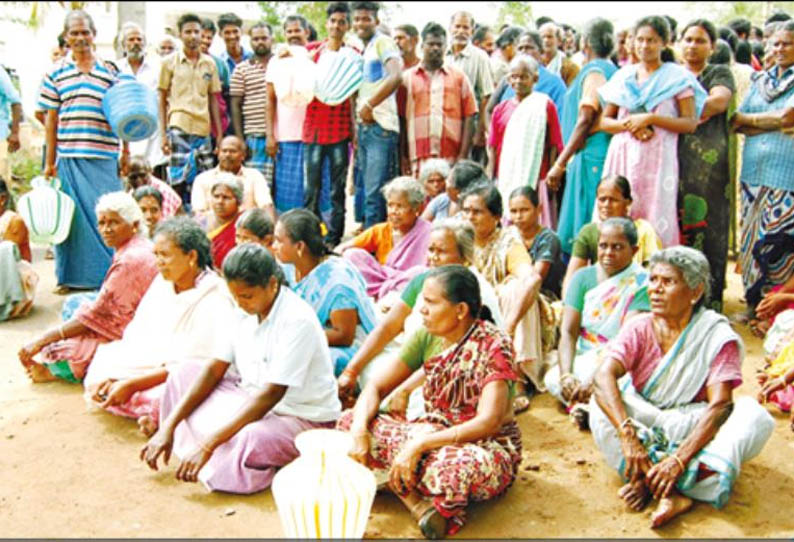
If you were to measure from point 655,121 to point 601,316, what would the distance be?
151cm

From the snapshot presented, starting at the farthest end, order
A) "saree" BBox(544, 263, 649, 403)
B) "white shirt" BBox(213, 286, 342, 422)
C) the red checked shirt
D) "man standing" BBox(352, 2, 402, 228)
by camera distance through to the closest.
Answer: the red checked shirt, "man standing" BBox(352, 2, 402, 228), "saree" BBox(544, 263, 649, 403), "white shirt" BBox(213, 286, 342, 422)

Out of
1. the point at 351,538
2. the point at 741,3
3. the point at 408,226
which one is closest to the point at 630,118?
the point at 408,226

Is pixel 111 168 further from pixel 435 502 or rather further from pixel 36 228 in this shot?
pixel 435 502

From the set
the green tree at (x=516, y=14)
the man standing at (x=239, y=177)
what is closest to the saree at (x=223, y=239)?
the man standing at (x=239, y=177)

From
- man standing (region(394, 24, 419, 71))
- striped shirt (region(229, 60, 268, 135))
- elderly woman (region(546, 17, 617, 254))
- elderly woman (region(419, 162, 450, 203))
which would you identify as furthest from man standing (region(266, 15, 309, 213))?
elderly woman (region(546, 17, 617, 254))

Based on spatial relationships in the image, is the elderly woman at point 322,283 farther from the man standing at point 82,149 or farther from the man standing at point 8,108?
the man standing at point 8,108

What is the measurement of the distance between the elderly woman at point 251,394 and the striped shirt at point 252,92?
405 centimetres

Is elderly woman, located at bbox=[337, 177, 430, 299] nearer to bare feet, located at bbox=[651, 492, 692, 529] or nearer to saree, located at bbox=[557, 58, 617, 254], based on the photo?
saree, located at bbox=[557, 58, 617, 254]

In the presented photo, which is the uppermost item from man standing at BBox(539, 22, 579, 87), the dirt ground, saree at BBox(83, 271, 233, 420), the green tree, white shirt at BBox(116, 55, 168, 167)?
the green tree

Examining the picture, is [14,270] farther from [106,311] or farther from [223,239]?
[106,311]

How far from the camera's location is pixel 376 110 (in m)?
7.22

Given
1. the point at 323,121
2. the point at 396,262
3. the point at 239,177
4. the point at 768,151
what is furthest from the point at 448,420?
the point at 323,121

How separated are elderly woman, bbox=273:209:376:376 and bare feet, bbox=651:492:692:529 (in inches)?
68.0

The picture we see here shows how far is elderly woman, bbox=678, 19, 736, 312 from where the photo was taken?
5.71 metres
